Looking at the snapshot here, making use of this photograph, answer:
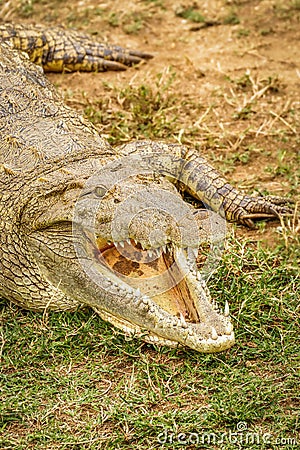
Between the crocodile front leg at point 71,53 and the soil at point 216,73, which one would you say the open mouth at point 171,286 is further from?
the crocodile front leg at point 71,53

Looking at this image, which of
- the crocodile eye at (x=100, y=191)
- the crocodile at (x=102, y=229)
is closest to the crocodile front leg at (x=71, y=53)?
the crocodile at (x=102, y=229)

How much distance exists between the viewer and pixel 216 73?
6.27 metres

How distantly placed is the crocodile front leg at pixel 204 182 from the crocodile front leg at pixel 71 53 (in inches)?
74.1

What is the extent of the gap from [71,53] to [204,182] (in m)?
2.47

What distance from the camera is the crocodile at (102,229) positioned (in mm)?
3586

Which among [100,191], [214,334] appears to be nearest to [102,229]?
[100,191]

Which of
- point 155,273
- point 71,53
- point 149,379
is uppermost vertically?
point 71,53

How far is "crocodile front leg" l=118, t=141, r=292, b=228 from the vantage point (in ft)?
15.3

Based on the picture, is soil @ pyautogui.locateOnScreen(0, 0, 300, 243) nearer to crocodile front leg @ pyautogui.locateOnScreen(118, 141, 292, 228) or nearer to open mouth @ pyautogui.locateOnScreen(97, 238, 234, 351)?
crocodile front leg @ pyautogui.locateOnScreen(118, 141, 292, 228)

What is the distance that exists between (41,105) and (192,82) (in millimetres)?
1942

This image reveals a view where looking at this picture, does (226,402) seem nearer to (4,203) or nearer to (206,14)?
(4,203)

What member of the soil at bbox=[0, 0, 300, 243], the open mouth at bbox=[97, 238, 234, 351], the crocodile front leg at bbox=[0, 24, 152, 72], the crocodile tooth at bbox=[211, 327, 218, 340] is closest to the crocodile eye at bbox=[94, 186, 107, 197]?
the open mouth at bbox=[97, 238, 234, 351]

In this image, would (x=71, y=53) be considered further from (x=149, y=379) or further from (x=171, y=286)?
(x=149, y=379)

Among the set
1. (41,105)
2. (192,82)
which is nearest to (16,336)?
(41,105)
